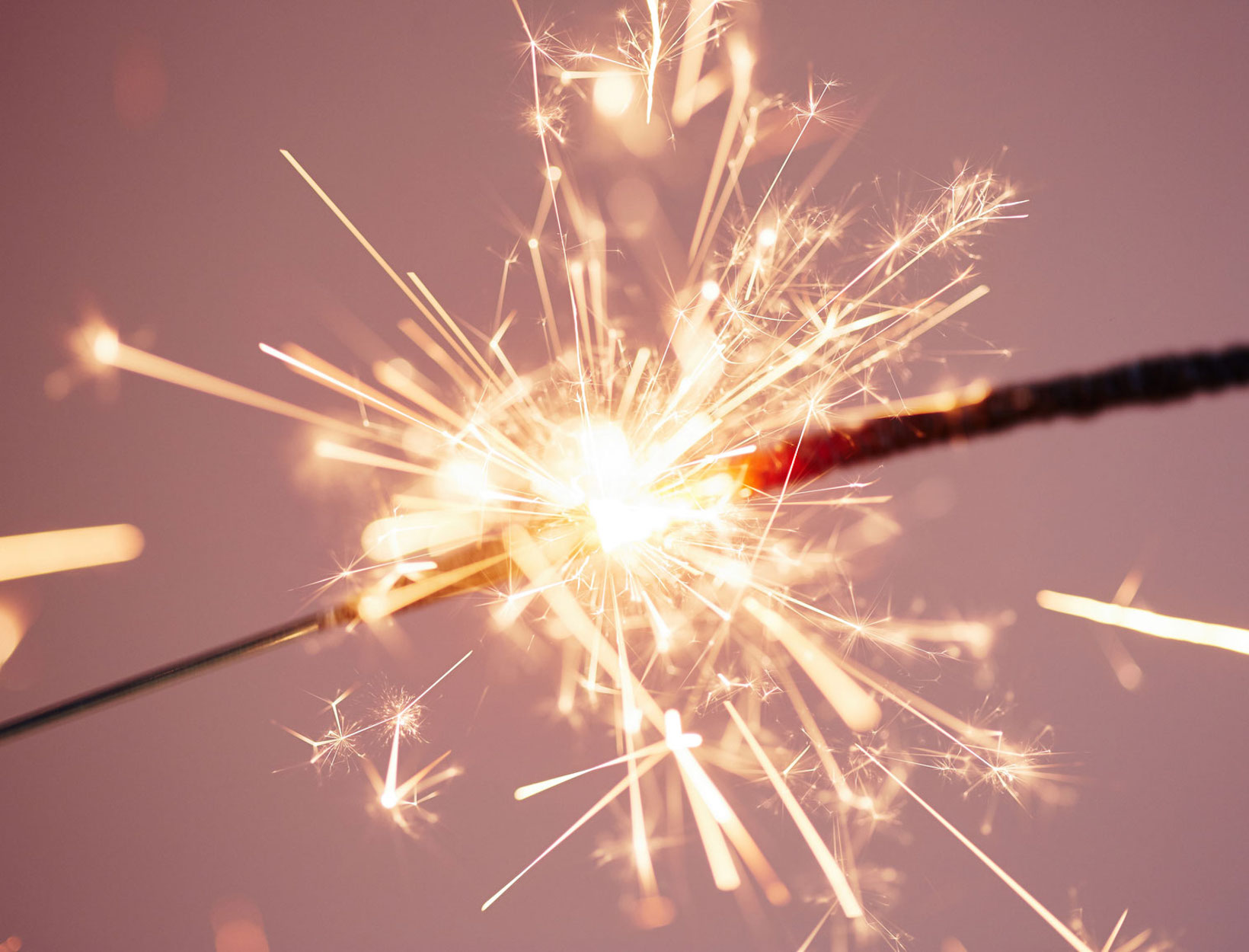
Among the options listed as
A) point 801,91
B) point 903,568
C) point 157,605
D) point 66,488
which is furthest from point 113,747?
point 801,91

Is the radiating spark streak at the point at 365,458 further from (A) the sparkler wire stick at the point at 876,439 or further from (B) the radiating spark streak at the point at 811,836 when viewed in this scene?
(B) the radiating spark streak at the point at 811,836

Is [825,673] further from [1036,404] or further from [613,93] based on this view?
[613,93]

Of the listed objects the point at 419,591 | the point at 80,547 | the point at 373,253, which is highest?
the point at 373,253

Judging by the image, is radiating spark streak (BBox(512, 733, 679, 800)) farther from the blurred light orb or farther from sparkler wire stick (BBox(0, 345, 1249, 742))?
the blurred light orb

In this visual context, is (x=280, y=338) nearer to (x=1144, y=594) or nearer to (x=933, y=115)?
(x=933, y=115)

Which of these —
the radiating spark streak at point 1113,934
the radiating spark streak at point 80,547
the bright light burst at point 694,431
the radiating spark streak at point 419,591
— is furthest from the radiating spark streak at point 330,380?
the radiating spark streak at point 1113,934

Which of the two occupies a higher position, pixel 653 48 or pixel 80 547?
pixel 653 48

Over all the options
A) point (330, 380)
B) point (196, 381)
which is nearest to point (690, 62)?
point (330, 380)
